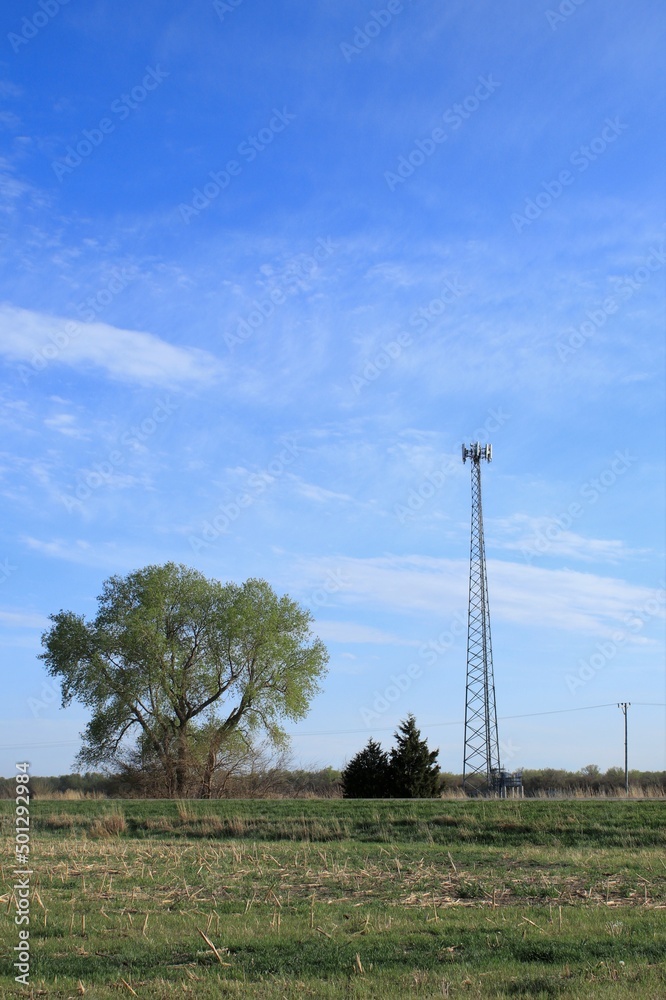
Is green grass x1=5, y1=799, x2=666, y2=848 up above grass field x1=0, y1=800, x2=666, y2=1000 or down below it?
below

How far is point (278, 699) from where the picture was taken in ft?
169

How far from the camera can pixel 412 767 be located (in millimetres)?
42844

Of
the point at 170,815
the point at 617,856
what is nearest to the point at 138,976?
the point at 617,856

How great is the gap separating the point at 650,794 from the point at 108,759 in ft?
101

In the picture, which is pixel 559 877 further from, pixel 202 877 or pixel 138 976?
pixel 138 976

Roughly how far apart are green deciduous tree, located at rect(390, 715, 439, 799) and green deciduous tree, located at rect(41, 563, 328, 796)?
9.62 meters

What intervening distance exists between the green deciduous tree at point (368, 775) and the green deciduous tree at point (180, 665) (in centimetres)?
804

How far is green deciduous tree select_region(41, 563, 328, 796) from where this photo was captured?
50.2 m

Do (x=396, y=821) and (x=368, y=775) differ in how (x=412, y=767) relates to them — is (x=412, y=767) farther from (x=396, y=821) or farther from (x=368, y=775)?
(x=396, y=821)

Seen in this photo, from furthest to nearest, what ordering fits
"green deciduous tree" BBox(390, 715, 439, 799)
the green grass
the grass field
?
"green deciduous tree" BBox(390, 715, 439, 799) < the green grass < the grass field

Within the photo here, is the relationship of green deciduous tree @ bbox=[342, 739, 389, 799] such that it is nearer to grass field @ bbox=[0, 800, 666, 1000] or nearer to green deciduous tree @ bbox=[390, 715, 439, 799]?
green deciduous tree @ bbox=[390, 715, 439, 799]

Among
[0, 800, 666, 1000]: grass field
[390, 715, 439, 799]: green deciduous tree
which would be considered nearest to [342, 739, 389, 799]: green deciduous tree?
[390, 715, 439, 799]: green deciduous tree

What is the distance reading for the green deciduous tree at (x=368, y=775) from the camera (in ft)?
140

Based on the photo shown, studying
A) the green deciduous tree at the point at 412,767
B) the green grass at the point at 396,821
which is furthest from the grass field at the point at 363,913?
the green deciduous tree at the point at 412,767
